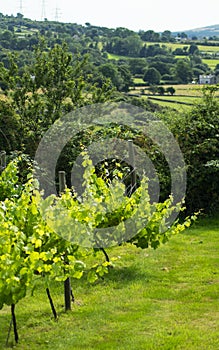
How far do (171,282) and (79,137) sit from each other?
6540 mm

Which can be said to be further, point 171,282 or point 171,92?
point 171,92

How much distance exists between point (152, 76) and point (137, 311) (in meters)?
37.1

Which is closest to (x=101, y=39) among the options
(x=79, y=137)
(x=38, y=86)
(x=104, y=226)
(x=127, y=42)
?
(x=127, y=42)

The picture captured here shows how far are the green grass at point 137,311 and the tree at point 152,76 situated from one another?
32961 millimetres

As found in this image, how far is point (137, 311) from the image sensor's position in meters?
7.19

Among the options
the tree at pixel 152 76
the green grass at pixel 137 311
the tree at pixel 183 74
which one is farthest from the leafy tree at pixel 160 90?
the green grass at pixel 137 311

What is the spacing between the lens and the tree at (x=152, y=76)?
41.9 metres

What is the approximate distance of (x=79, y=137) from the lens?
14242mm

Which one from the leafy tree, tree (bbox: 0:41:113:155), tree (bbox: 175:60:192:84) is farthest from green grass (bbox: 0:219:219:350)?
tree (bbox: 175:60:192:84)

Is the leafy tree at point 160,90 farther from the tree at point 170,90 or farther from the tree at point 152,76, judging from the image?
the tree at point 152,76

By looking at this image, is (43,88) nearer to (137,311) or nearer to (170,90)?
(170,90)

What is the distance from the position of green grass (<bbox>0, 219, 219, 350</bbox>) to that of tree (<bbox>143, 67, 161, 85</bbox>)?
33.0 meters

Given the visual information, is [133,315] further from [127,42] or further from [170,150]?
[127,42]

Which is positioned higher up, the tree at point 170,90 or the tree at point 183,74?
the tree at point 183,74
